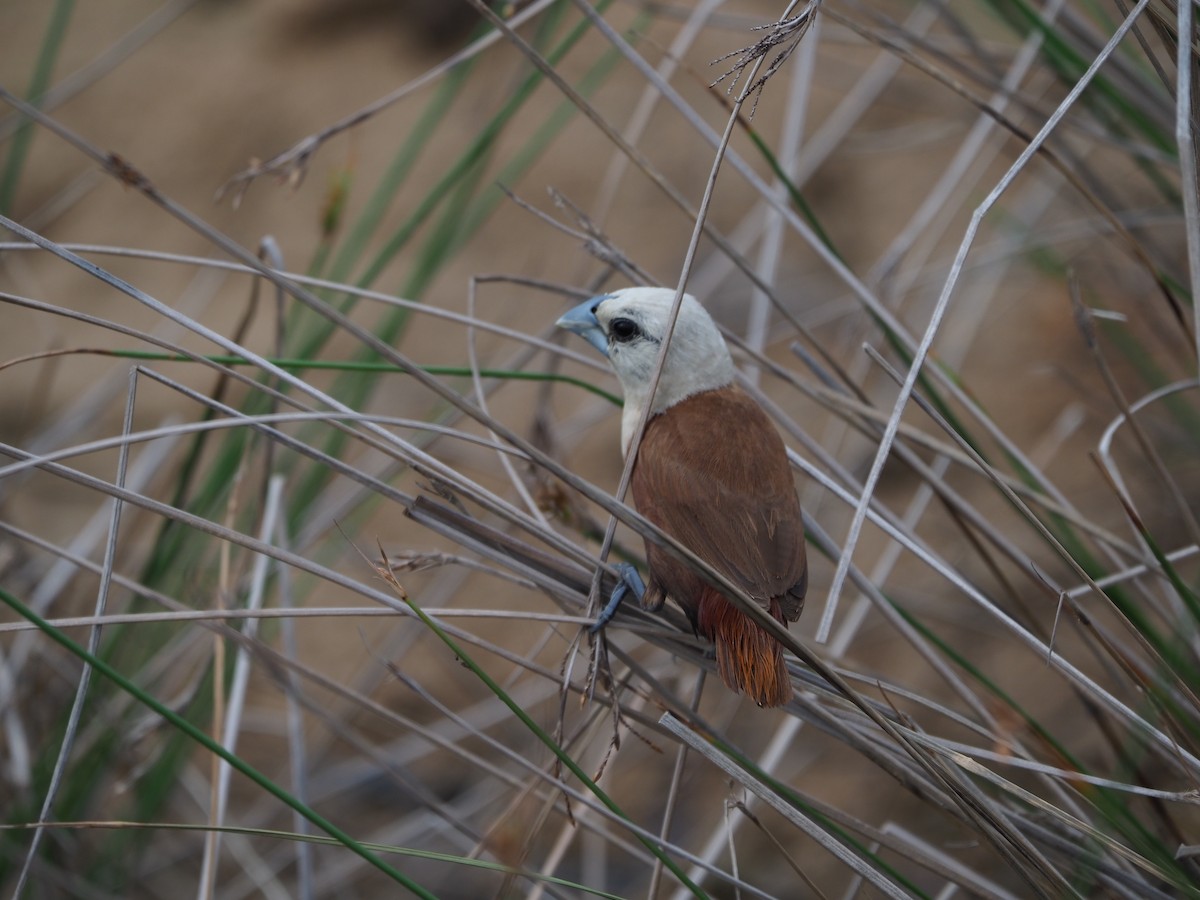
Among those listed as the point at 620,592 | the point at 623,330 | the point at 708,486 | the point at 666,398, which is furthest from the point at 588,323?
the point at 620,592

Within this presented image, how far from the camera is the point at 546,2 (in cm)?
173

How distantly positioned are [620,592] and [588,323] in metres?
0.57

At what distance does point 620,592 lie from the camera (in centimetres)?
149

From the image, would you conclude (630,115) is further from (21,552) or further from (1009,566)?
(21,552)

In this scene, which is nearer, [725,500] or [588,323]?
[725,500]

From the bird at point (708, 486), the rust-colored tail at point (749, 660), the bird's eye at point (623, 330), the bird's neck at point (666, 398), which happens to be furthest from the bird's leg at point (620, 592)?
the bird's eye at point (623, 330)

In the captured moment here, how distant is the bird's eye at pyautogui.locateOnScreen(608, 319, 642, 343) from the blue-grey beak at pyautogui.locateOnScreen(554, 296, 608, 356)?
0.02 meters

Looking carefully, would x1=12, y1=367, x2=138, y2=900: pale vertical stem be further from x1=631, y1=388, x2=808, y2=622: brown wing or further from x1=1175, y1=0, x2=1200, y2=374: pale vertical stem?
x1=1175, y1=0, x2=1200, y2=374: pale vertical stem

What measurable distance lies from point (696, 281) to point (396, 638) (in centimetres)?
126

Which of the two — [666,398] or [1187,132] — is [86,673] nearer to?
[666,398]

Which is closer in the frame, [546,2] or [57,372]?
[546,2]

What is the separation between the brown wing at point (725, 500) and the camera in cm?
153

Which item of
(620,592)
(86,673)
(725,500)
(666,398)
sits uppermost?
(666,398)

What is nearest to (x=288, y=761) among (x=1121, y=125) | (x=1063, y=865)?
(x=1063, y=865)
